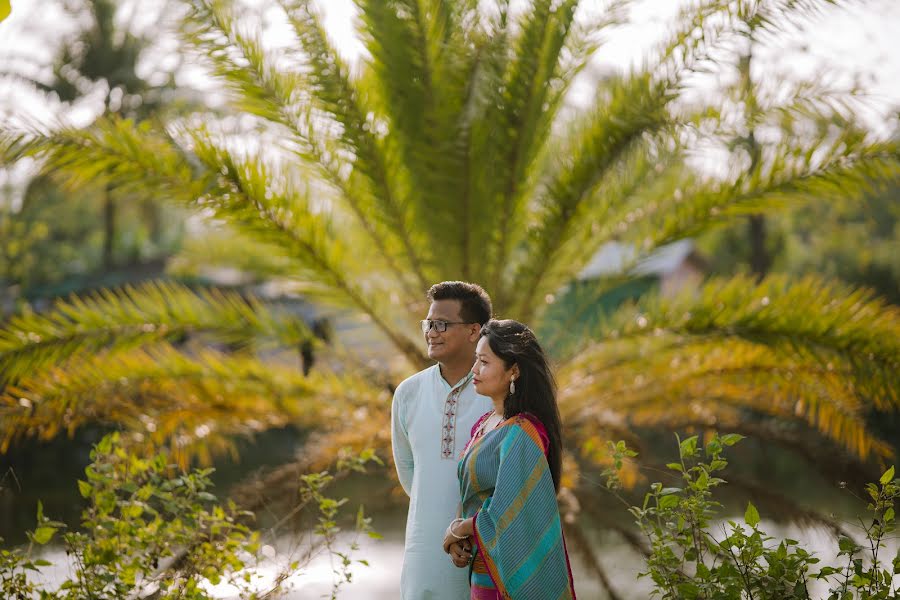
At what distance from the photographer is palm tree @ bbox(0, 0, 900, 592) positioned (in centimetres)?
559

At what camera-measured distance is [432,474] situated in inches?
119

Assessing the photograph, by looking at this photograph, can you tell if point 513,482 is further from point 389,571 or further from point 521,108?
point 389,571

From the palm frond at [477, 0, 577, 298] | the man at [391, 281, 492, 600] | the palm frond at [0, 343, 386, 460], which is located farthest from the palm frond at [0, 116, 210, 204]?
the man at [391, 281, 492, 600]

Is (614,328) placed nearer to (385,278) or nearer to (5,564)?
(385,278)

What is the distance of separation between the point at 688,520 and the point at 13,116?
446 cm

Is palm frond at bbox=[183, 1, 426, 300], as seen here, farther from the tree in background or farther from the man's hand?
the tree in background

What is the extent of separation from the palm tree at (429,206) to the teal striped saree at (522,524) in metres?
2.71

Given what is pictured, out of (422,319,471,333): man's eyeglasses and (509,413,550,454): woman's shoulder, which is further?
(422,319,471,333): man's eyeglasses

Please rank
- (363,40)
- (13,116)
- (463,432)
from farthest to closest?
(363,40), (13,116), (463,432)

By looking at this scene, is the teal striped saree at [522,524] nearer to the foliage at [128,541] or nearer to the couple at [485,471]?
the couple at [485,471]

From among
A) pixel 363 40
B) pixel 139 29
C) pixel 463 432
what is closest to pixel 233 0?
pixel 363 40

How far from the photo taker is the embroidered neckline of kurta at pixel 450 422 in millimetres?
3029

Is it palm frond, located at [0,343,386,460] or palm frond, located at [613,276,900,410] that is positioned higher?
palm frond, located at [613,276,900,410]

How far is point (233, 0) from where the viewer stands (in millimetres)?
5797
